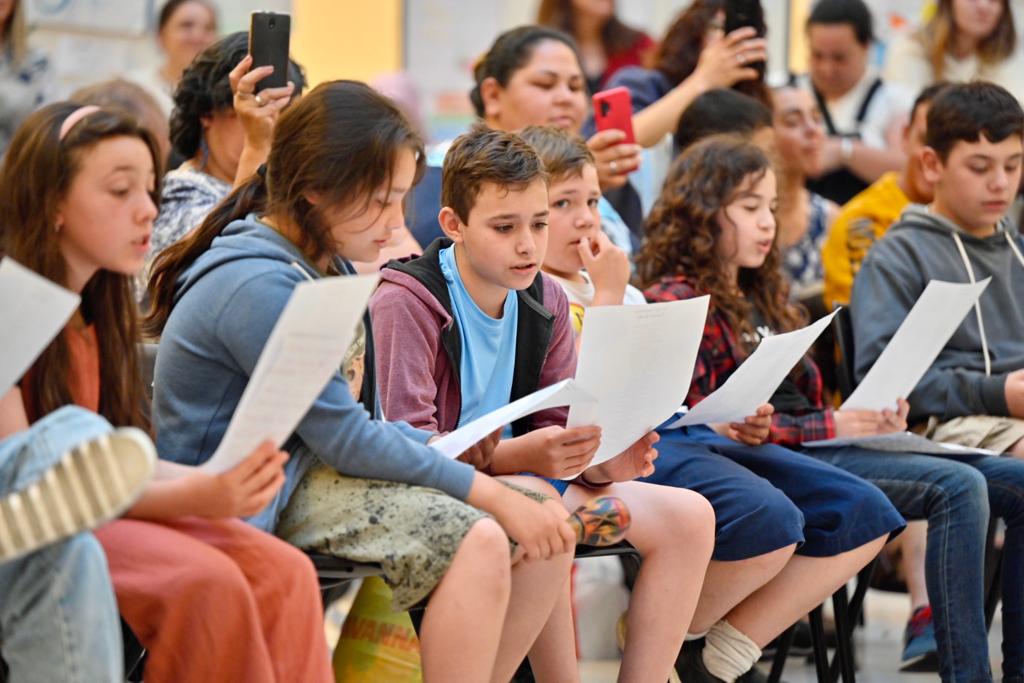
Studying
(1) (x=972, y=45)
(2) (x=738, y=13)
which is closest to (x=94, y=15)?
(2) (x=738, y=13)

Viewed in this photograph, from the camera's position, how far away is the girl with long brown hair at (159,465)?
167 centimetres

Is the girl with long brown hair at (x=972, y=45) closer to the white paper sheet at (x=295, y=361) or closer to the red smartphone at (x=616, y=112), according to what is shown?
the red smartphone at (x=616, y=112)

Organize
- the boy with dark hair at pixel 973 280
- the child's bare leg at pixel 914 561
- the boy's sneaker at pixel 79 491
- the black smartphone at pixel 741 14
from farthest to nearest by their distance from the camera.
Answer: the black smartphone at pixel 741 14
the child's bare leg at pixel 914 561
the boy with dark hair at pixel 973 280
the boy's sneaker at pixel 79 491

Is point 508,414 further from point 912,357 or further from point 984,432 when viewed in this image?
point 984,432

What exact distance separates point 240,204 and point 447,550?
2.07 ft

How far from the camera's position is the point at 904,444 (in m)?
2.83

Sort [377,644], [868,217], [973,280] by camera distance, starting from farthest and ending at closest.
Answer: [868,217], [973,280], [377,644]

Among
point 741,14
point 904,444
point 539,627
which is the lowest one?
point 539,627

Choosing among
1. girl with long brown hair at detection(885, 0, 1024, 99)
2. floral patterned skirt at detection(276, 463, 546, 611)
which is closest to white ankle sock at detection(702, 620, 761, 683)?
floral patterned skirt at detection(276, 463, 546, 611)

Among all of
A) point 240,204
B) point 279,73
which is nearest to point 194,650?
point 240,204

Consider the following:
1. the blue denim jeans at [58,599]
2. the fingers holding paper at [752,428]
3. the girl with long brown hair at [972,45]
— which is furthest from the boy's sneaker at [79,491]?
the girl with long brown hair at [972,45]

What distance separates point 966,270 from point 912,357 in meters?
0.48

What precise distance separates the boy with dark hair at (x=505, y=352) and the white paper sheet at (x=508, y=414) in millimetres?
171

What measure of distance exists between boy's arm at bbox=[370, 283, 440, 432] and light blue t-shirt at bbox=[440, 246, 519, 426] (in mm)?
62
